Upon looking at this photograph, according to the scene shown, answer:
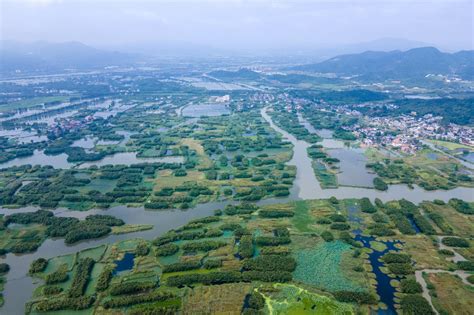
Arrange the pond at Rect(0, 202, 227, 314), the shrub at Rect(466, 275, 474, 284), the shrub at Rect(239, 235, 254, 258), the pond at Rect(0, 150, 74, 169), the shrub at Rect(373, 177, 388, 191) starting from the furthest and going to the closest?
the pond at Rect(0, 150, 74, 169), the shrub at Rect(373, 177, 388, 191), the shrub at Rect(239, 235, 254, 258), the shrub at Rect(466, 275, 474, 284), the pond at Rect(0, 202, 227, 314)

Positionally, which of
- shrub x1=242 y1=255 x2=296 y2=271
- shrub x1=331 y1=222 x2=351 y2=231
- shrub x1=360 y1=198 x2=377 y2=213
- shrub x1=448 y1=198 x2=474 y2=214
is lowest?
shrub x1=242 y1=255 x2=296 y2=271

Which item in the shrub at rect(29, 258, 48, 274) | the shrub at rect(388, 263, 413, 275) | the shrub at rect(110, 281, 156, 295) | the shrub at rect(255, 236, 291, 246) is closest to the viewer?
the shrub at rect(110, 281, 156, 295)

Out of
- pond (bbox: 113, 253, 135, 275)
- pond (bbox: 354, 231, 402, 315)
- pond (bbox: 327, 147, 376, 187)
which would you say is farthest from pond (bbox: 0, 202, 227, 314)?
pond (bbox: 327, 147, 376, 187)

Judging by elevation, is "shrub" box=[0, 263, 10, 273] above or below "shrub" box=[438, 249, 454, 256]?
below

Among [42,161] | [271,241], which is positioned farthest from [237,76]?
[271,241]

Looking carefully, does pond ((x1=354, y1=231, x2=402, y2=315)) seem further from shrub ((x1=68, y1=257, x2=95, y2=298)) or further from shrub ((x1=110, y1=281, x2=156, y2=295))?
shrub ((x1=68, y1=257, x2=95, y2=298))

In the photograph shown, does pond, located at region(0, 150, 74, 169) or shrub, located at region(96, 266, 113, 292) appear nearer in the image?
shrub, located at region(96, 266, 113, 292)
